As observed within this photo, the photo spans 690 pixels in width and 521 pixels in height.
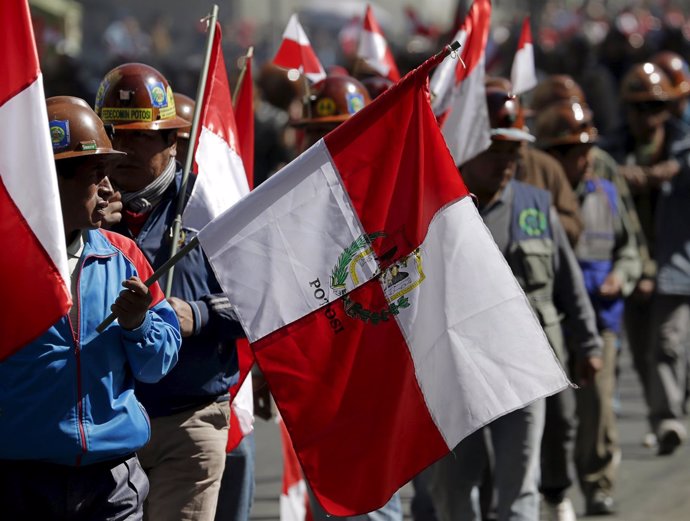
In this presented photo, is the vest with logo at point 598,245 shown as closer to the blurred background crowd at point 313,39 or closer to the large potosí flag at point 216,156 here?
the blurred background crowd at point 313,39

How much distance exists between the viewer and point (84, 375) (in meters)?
4.30

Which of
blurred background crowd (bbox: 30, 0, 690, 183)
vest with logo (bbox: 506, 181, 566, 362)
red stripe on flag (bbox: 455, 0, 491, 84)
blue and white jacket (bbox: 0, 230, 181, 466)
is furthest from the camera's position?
blurred background crowd (bbox: 30, 0, 690, 183)

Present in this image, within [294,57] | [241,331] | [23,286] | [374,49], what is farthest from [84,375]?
[374,49]

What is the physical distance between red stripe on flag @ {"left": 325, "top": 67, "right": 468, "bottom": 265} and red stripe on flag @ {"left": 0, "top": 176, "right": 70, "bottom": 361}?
1.06 metres

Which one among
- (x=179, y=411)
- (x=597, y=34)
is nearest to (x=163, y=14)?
(x=597, y=34)

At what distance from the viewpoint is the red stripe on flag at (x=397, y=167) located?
488cm

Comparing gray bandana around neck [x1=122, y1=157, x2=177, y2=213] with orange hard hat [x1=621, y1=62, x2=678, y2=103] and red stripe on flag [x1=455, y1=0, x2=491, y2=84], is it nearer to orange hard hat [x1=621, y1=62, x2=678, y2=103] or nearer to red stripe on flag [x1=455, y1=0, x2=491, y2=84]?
red stripe on flag [x1=455, y1=0, x2=491, y2=84]

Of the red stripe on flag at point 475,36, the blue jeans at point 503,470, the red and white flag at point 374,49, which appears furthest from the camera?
the red and white flag at point 374,49

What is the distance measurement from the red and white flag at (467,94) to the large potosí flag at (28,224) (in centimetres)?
296

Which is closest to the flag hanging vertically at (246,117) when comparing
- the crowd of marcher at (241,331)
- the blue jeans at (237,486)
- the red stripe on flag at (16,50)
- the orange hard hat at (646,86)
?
the crowd of marcher at (241,331)

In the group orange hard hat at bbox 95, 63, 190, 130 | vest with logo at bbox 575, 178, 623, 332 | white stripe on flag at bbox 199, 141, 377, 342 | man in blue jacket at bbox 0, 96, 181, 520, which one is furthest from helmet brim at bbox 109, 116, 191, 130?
vest with logo at bbox 575, 178, 623, 332

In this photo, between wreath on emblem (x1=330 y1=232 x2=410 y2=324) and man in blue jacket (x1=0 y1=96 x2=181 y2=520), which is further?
wreath on emblem (x1=330 y1=232 x2=410 y2=324)

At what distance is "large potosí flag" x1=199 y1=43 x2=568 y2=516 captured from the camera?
4.84 m

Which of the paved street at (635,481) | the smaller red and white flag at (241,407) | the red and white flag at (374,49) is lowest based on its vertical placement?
the paved street at (635,481)
